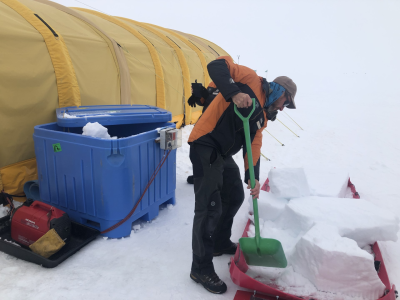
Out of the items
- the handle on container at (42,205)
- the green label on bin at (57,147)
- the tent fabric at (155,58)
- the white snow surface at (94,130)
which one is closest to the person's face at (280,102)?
the white snow surface at (94,130)

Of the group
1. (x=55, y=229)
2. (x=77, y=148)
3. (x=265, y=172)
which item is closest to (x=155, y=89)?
(x=265, y=172)

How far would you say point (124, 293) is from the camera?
7.32 feet

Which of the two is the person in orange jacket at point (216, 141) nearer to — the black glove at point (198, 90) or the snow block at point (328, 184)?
the snow block at point (328, 184)

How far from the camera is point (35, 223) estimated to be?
8.55ft

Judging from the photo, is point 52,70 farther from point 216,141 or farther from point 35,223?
point 216,141

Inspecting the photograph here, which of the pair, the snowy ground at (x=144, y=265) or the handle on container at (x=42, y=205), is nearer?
the snowy ground at (x=144, y=265)

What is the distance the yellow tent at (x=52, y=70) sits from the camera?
3262 mm

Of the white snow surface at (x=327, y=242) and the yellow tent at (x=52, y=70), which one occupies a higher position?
the yellow tent at (x=52, y=70)

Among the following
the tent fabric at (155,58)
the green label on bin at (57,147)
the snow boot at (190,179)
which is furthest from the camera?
the tent fabric at (155,58)

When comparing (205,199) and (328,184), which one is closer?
(205,199)

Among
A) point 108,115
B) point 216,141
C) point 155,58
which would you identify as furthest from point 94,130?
point 155,58

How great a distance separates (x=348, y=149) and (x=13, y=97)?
773 centimetres

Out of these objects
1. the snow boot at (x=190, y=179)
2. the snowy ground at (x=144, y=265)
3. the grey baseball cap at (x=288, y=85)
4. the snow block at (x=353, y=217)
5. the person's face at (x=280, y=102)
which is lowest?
the snow boot at (x=190, y=179)

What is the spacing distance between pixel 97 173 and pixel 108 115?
2.38ft
